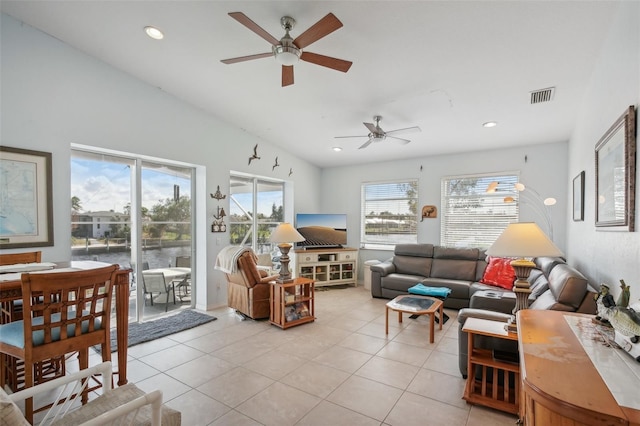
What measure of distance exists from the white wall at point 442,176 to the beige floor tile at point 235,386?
13.5 feet

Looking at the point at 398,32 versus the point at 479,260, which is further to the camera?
the point at 479,260

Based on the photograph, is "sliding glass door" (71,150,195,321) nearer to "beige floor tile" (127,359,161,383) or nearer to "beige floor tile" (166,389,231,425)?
"beige floor tile" (127,359,161,383)

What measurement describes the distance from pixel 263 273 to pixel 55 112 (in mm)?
2985

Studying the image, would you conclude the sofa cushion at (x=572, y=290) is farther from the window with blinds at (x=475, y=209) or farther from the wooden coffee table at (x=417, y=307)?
the window with blinds at (x=475, y=209)

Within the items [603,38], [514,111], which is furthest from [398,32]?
[514,111]

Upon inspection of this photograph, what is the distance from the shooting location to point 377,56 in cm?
283

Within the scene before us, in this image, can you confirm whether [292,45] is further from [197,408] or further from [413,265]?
[413,265]

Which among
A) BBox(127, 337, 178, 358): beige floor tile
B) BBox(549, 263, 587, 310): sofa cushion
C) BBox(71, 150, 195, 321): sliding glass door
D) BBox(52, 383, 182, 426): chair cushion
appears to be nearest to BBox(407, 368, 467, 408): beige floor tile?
BBox(549, 263, 587, 310): sofa cushion

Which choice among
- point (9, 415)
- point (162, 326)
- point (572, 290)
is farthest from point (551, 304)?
point (162, 326)

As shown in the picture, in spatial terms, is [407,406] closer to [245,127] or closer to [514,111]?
[514,111]

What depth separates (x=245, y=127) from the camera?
196 inches

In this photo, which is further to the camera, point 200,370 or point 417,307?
point 417,307

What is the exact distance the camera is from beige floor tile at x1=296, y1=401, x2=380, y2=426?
203 centimetres

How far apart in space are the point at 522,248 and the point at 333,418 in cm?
173
